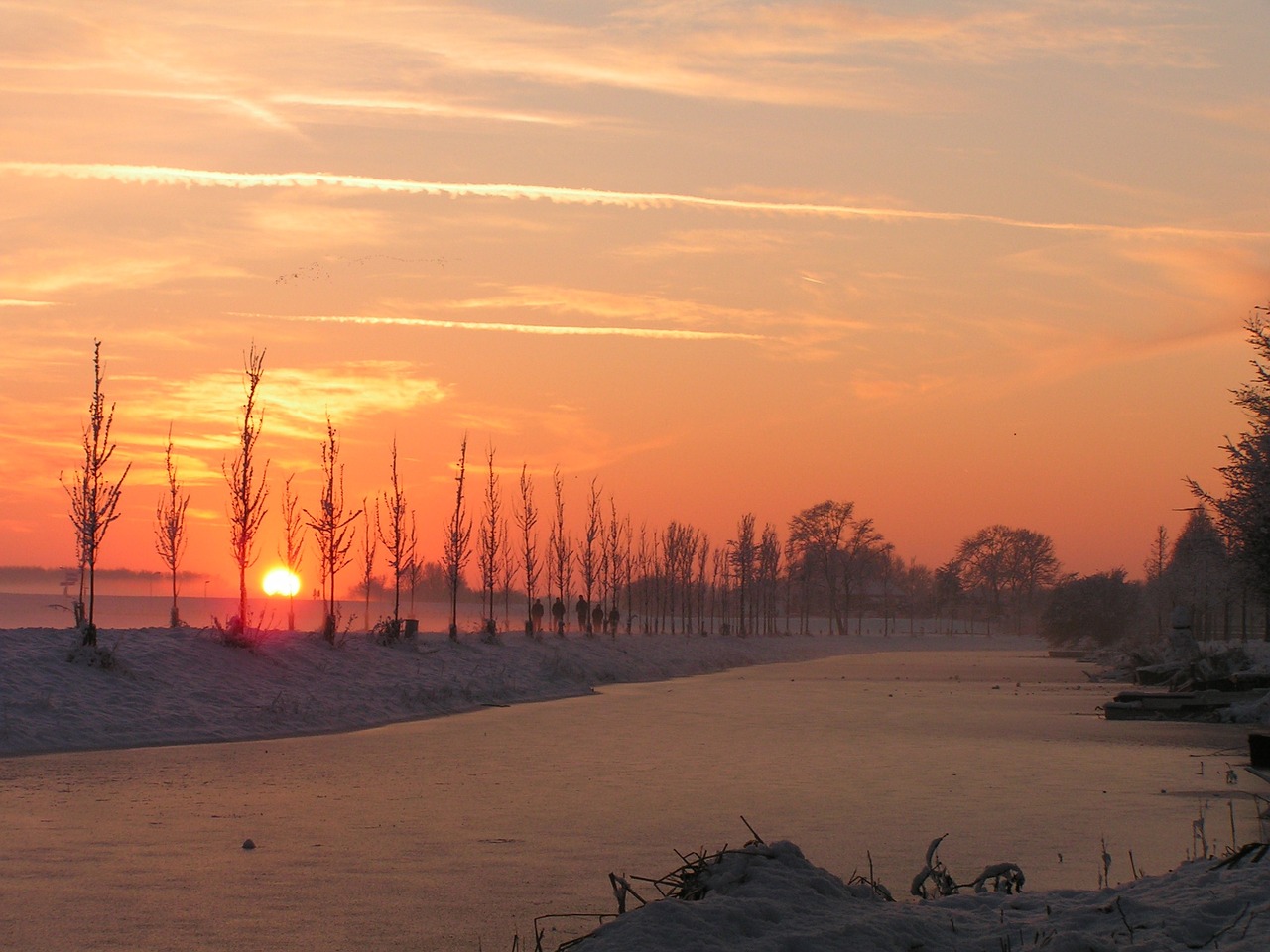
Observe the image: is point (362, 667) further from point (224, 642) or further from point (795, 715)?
point (795, 715)

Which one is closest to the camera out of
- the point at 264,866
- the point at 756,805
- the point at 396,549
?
the point at 264,866

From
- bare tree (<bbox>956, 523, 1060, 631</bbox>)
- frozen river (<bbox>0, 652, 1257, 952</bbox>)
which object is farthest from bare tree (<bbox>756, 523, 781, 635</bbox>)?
frozen river (<bbox>0, 652, 1257, 952</bbox>)

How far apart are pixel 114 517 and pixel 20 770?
49.4 feet

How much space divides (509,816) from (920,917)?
8.43 metres

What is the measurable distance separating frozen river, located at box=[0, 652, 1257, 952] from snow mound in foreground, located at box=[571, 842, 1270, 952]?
2162 mm

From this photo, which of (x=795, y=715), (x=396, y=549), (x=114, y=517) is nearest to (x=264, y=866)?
(x=795, y=715)

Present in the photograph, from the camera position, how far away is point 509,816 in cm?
1527

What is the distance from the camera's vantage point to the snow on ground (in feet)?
80.9

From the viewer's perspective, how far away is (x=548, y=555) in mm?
83062

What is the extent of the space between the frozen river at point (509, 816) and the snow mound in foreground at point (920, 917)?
2162mm

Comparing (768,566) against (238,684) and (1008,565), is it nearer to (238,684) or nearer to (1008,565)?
(1008,565)

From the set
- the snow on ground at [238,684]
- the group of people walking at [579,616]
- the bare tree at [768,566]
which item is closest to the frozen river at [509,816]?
the snow on ground at [238,684]

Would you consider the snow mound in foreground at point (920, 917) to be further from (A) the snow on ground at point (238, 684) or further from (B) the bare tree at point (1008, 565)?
(B) the bare tree at point (1008, 565)

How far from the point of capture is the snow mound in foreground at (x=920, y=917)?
22.8 feet
